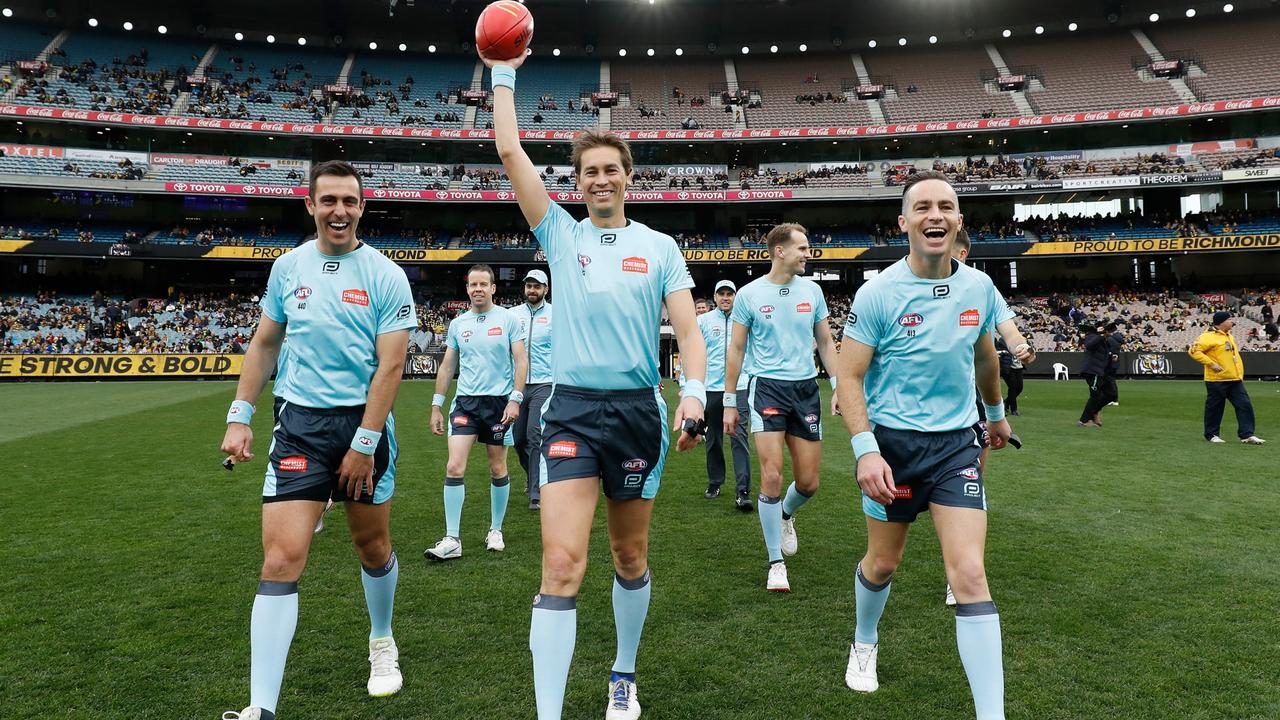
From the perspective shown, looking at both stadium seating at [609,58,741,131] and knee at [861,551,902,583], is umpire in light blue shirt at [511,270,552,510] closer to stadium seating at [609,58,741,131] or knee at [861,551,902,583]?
knee at [861,551,902,583]

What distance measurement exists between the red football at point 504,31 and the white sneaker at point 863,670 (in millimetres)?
3478

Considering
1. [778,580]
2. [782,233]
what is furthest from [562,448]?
[782,233]

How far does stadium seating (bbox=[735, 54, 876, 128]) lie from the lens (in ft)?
160

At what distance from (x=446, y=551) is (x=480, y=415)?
1.26 metres

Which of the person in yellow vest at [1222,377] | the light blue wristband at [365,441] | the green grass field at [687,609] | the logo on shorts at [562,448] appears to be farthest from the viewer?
the person in yellow vest at [1222,377]

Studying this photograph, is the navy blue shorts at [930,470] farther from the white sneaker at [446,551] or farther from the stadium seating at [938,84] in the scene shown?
the stadium seating at [938,84]

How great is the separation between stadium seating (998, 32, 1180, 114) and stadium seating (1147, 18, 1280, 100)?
1.93 meters

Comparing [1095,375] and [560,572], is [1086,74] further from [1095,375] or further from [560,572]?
[560,572]

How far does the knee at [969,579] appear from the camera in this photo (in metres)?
3.06

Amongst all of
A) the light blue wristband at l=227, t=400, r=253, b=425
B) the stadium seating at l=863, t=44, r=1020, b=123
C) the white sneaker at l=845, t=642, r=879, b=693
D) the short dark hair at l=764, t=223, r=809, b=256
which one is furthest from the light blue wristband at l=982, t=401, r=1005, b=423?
the stadium seating at l=863, t=44, r=1020, b=123

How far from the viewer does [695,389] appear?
3164mm

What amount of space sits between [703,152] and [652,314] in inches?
1863

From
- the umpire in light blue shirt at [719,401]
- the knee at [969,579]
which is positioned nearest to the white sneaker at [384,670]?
the knee at [969,579]

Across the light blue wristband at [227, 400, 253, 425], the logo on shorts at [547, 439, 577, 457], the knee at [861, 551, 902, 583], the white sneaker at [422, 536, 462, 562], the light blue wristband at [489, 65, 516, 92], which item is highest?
the light blue wristband at [489, 65, 516, 92]
